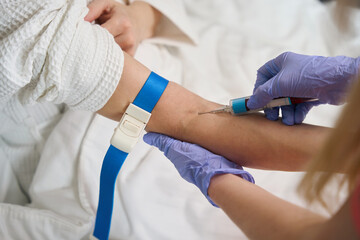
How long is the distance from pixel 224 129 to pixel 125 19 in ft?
1.41

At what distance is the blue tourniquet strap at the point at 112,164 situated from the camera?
32.7 inches

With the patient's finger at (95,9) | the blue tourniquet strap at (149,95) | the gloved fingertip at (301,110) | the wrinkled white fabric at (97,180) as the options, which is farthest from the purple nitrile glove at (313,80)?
the patient's finger at (95,9)

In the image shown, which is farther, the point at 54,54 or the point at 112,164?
the point at 112,164

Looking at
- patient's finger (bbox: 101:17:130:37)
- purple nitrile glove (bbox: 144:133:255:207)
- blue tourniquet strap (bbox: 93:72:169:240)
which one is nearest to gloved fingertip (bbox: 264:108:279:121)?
purple nitrile glove (bbox: 144:133:255:207)

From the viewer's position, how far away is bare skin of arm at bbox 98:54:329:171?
0.80m

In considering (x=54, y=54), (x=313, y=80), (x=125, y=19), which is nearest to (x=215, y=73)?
(x=125, y=19)

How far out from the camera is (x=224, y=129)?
841mm

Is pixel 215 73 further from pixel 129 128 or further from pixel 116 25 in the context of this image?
pixel 129 128

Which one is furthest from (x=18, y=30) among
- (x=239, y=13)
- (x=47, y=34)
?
(x=239, y=13)

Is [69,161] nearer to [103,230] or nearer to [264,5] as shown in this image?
[103,230]

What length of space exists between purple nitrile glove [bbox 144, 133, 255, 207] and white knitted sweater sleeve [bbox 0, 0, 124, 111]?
0.18 meters

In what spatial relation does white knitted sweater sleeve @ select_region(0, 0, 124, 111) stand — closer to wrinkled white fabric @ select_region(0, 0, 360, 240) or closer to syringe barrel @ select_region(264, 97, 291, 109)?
wrinkled white fabric @ select_region(0, 0, 360, 240)

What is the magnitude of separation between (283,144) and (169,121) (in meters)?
0.27

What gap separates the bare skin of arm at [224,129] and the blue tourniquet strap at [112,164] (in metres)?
0.02
